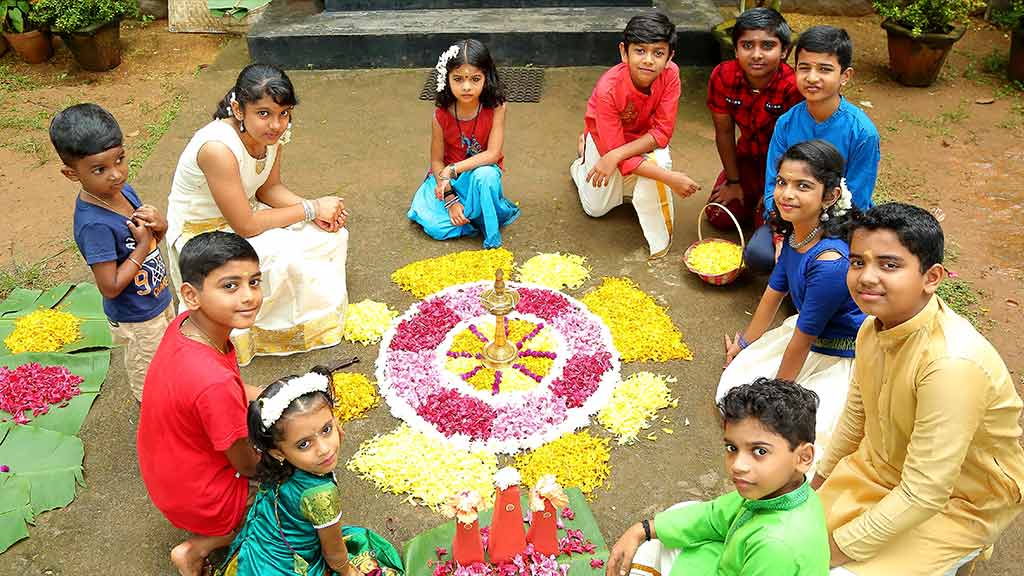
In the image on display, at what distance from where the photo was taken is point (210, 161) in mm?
4246

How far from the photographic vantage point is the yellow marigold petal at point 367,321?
4715mm

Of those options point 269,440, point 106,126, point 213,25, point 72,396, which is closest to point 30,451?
point 72,396

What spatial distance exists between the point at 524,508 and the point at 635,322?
63.6 inches

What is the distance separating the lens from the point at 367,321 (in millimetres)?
4812

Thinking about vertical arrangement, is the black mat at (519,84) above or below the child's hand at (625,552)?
below

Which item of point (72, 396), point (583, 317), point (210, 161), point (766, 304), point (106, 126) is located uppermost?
point (106, 126)

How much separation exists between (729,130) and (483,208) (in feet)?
5.81

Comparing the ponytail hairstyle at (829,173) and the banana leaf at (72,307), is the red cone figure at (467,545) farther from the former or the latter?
the banana leaf at (72,307)

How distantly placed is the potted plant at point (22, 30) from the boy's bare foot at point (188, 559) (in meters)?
7.02

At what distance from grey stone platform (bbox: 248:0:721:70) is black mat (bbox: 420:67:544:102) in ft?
0.47

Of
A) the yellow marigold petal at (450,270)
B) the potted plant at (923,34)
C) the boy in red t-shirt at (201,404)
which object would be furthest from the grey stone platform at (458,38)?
the boy in red t-shirt at (201,404)

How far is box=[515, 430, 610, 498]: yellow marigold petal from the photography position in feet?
12.5

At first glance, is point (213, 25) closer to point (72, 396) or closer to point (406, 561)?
point (72, 396)

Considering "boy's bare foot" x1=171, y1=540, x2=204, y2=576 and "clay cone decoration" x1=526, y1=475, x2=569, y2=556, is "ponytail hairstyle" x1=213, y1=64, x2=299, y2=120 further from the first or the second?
"clay cone decoration" x1=526, y1=475, x2=569, y2=556
